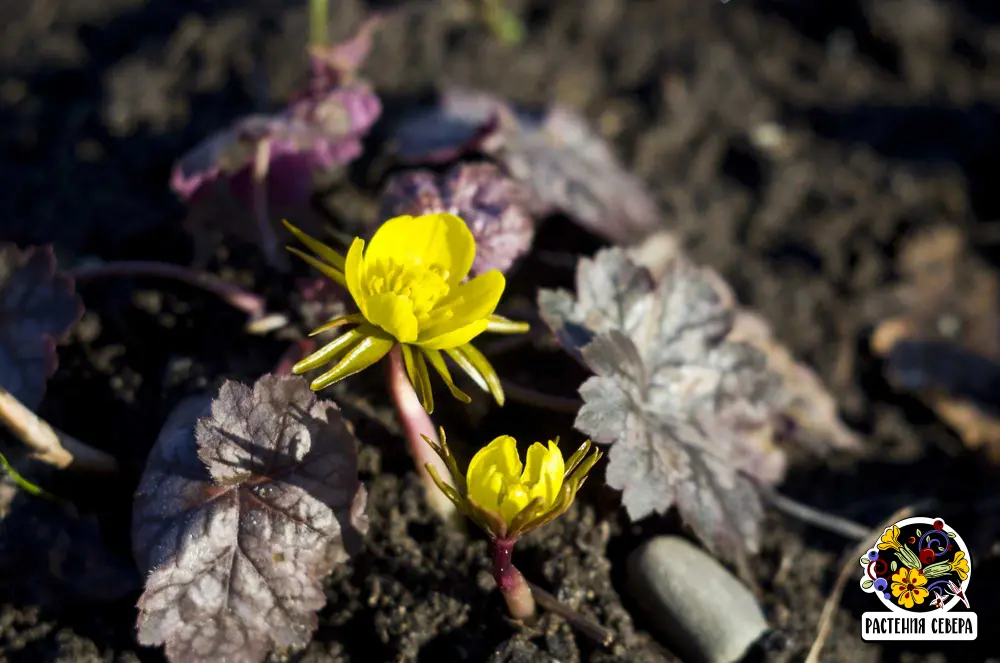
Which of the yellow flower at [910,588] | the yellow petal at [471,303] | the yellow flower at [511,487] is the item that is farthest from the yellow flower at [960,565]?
the yellow petal at [471,303]

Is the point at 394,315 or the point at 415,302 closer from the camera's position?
the point at 394,315

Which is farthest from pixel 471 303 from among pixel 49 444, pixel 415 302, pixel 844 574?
pixel 844 574

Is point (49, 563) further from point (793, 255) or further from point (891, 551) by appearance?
point (793, 255)

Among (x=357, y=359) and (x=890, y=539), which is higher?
(x=357, y=359)

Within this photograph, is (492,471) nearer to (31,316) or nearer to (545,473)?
(545,473)

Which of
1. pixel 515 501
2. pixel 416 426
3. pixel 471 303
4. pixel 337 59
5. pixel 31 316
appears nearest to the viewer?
pixel 515 501

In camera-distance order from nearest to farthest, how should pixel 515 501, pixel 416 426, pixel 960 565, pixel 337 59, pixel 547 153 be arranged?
pixel 515 501 → pixel 416 426 → pixel 960 565 → pixel 337 59 → pixel 547 153

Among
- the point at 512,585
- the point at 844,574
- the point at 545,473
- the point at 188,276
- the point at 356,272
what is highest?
the point at 356,272

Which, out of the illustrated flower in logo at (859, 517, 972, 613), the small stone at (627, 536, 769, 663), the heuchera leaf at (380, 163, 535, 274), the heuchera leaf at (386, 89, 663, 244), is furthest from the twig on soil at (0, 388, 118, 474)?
the illustrated flower in logo at (859, 517, 972, 613)
